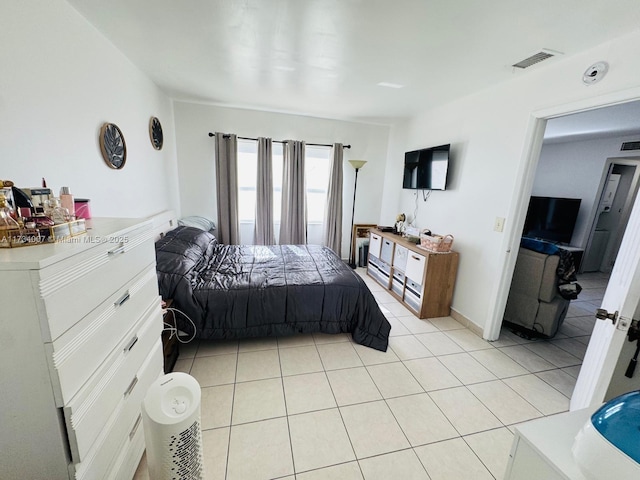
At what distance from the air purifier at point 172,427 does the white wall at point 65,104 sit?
49.3 inches

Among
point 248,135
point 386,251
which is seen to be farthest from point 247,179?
point 386,251

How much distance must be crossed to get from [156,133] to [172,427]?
3.10 m

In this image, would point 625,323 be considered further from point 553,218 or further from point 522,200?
point 553,218

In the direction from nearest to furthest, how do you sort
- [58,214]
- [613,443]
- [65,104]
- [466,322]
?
[613,443] < [58,214] < [65,104] < [466,322]

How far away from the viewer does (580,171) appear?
4500 millimetres

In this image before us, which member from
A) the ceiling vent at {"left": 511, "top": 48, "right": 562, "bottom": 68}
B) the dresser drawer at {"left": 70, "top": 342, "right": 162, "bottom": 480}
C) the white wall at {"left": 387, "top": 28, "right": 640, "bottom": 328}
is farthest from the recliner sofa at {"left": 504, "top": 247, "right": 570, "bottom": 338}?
the dresser drawer at {"left": 70, "top": 342, "right": 162, "bottom": 480}

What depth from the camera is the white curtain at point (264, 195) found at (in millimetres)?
3838

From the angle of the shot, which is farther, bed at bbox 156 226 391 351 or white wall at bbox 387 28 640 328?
bed at bbox 156 226 391 351

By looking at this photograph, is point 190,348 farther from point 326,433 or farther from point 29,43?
point 29,43

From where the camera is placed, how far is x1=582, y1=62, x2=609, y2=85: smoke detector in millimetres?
1686

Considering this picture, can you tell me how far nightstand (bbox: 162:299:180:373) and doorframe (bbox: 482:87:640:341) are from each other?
2870 mm

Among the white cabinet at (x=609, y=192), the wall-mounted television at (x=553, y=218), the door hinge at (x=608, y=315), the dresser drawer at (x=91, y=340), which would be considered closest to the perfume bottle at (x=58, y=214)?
the dresser drawer at (x=91, y=340)

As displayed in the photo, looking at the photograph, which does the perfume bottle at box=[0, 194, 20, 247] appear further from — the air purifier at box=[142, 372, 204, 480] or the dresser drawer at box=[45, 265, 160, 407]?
the air purifier at box=[142, 372, 204, 480]

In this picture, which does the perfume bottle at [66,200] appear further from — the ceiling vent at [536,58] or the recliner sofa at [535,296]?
the recliner sofa at [535,296]
